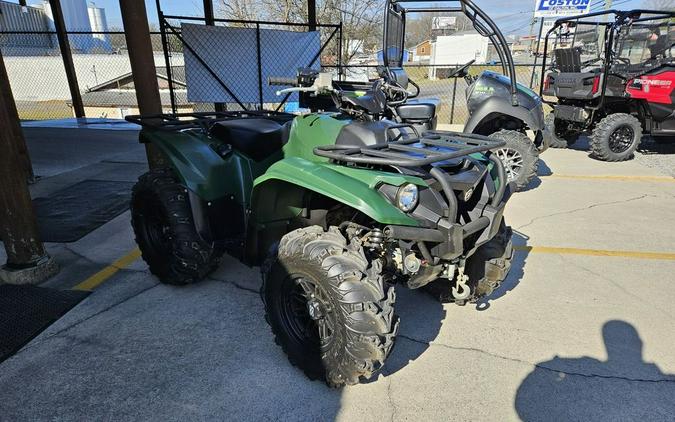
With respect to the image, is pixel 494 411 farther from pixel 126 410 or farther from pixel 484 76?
pixel 484 76

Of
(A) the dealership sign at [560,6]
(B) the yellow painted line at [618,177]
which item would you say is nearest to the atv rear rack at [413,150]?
(B) the yellow painted line at [618,177]

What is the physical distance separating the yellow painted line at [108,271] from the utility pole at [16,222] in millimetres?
383

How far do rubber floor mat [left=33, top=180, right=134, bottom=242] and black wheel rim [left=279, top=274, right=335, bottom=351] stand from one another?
3.15 meters

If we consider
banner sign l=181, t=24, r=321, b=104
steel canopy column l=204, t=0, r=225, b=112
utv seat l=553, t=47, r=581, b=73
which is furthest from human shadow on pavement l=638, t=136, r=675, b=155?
steel canopy column l=204, t=0, r=225, b=112

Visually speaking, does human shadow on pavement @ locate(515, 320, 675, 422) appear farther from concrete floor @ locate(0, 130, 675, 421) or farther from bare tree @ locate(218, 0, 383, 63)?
bare tree @ locate(218, 0, 383, 63)

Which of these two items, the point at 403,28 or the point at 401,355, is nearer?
the point at 401,355

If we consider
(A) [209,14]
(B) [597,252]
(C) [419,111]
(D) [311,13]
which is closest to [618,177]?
(B) [597,252]

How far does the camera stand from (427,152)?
7.19ft

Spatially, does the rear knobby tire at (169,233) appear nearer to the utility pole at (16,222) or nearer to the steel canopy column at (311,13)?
the utility pole at (16,222)

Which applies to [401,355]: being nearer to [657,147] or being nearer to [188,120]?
[188,120]

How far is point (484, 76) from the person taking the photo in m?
5.82

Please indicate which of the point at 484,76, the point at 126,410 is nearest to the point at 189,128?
the point at 126,410

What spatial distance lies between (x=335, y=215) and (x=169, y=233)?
1405 millimetres

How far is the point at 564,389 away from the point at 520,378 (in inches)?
8.8
